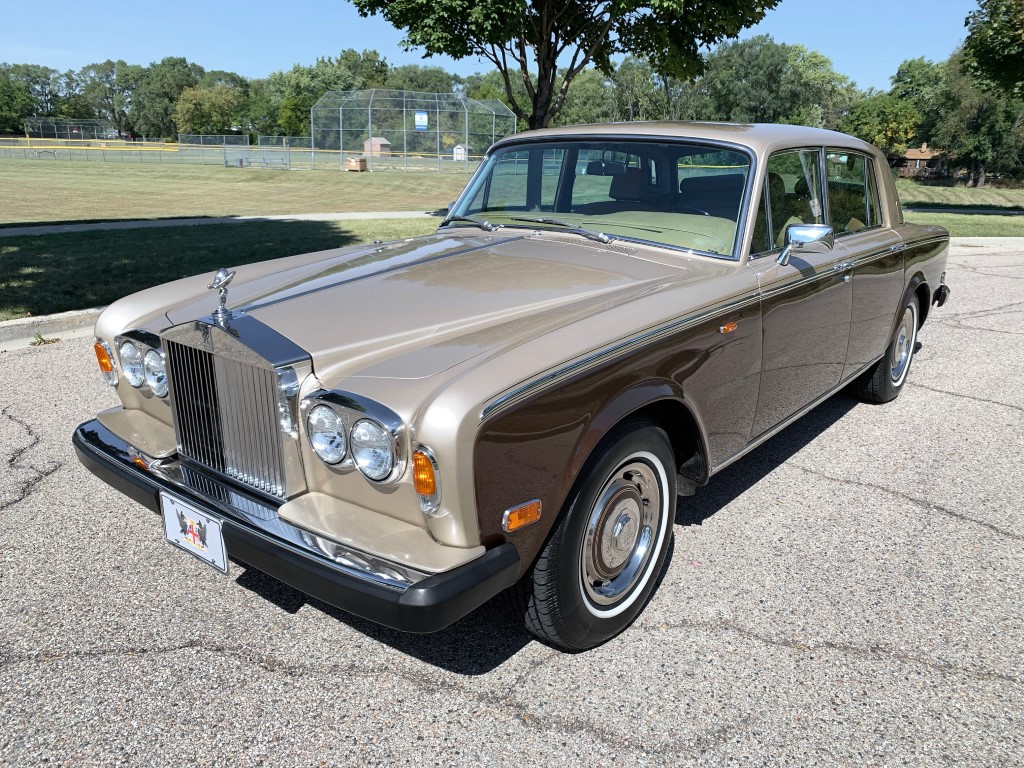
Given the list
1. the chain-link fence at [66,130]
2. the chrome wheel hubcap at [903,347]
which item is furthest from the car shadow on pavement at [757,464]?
the chain-link fence at [66,130]

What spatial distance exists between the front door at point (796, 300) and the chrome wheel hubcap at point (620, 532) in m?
0.84

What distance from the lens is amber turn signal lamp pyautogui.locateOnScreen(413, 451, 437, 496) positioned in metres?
2.05

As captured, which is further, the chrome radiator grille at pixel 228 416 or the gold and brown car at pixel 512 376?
the chrome radiator grille at pixel 228 416

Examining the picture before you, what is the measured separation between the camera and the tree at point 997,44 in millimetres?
20125

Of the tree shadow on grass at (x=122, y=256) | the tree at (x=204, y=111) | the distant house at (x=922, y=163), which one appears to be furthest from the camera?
the tree at (x=204, y=111)

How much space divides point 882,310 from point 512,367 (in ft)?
10.6

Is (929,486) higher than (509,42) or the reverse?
the reverse

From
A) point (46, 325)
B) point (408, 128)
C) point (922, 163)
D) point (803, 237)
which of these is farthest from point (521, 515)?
point (922, 163)

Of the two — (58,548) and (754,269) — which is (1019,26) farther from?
(58,548)

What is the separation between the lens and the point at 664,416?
287 cm

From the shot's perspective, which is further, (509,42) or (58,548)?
(509,42)

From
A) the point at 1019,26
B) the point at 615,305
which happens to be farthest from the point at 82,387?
the point at 1019,26

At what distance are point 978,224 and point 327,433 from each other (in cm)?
1975

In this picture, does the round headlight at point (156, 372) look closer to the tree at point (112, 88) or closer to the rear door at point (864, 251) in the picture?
the rear door at point (864, 251)
